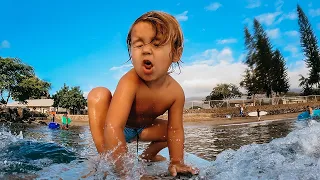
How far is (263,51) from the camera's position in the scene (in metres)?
47.2

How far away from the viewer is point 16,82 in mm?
51594

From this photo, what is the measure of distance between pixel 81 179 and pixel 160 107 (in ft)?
2.75

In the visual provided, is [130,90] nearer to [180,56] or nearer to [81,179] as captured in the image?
[180,56]

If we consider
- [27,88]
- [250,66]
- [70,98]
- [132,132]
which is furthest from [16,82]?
[132,132]

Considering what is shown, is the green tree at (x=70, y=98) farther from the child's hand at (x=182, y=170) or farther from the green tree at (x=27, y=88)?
the child's hand at (x=182, y=170)

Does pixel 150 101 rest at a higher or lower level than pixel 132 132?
higher

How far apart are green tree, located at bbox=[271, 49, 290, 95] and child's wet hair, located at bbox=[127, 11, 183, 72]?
50.1 m

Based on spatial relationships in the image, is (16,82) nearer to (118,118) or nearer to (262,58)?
(262,58)

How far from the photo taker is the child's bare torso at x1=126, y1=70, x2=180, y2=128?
82.4 inches

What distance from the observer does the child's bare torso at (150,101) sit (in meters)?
2.09

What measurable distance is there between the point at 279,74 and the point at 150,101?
2024 inches

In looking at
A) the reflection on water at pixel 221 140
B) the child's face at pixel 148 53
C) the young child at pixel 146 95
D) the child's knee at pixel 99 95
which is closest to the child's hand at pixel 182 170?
the young child at pixel 146 95

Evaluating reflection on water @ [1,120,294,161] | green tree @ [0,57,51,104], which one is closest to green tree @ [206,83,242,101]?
green tree @ [0,57,51,104]

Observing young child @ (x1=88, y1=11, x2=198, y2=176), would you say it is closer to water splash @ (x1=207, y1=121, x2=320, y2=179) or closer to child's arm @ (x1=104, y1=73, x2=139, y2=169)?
child's arm @ (x1=104, y1=73, x2=139, y2=169)
